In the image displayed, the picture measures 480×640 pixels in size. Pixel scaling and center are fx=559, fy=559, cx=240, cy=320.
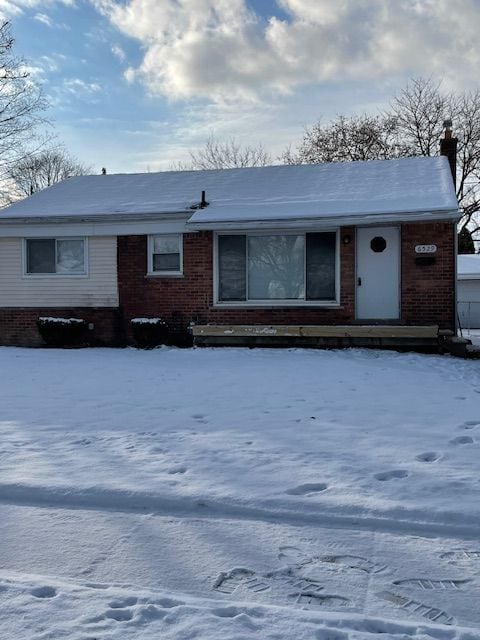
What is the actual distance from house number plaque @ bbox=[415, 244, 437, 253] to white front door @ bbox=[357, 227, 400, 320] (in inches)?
16.2

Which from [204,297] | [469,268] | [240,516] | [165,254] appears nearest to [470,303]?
[469,268]

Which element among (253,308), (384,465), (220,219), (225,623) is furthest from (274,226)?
Answer: (225,623)

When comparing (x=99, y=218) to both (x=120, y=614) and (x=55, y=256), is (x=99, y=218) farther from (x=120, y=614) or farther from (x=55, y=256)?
(x=120, y=614)

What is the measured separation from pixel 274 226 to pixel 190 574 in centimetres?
951

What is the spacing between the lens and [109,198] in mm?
14727

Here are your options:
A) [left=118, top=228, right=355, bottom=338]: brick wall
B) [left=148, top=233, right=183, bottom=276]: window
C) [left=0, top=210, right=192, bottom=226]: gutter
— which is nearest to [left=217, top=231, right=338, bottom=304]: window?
[left=118, top=228, right=355, bottom=338]: brick wall

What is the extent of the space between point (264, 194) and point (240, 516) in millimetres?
11105

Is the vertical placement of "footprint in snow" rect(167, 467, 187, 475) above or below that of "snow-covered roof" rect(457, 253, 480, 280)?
below

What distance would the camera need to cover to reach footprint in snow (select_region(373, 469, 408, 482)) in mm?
4156

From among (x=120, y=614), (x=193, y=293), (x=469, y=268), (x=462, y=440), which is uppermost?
(x=469, y=268)

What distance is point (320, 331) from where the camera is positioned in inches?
456

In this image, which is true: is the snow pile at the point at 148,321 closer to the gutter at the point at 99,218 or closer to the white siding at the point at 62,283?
the white siding at the point at 62,283

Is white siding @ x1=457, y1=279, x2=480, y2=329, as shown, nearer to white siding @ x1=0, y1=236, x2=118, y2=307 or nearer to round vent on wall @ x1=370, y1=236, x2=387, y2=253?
round vent on wall @ x1=370, y1=236, x2=387, y2=253

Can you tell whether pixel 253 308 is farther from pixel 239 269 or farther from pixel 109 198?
pixel 109 198
